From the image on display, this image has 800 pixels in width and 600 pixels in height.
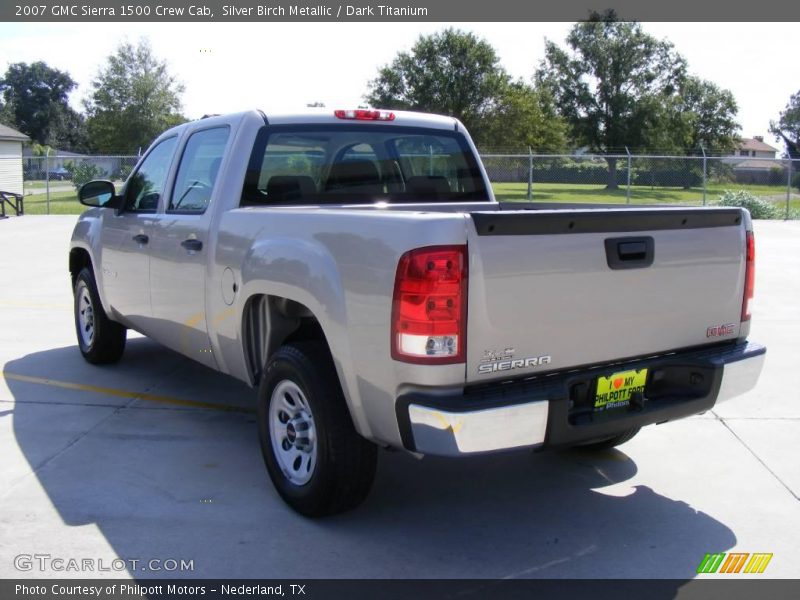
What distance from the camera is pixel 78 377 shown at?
21.2 feet

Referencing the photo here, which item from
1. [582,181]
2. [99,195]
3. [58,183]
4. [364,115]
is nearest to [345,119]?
[364,115]

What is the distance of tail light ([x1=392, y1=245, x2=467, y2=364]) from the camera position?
121 inches

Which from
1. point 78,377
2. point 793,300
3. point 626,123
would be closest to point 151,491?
point 78,377

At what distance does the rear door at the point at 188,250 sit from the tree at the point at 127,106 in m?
48.7

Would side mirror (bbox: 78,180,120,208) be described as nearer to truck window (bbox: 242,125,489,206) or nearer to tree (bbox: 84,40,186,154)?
truck window (bbox: 242,125,489,206)

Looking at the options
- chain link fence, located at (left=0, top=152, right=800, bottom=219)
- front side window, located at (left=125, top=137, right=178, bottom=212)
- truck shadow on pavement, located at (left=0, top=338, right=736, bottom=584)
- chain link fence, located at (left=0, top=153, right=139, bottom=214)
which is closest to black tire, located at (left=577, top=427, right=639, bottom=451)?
truck shadow on pavement, located at (left=0, top=338, right=736, bottom=584)

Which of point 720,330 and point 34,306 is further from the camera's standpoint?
point 34,306

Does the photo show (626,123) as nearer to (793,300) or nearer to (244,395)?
(793,300)

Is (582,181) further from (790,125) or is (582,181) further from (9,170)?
(790,125)

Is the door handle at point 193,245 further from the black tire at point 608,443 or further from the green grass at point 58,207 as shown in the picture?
the green grass at point 58,207

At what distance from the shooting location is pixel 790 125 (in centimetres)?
9375

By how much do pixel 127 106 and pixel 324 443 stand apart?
2088 inches

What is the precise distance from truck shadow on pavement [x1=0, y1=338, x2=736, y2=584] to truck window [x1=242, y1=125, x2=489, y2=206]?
1.59 meters

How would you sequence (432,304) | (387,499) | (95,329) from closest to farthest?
(432,304) → (387,499) → (95,329)
